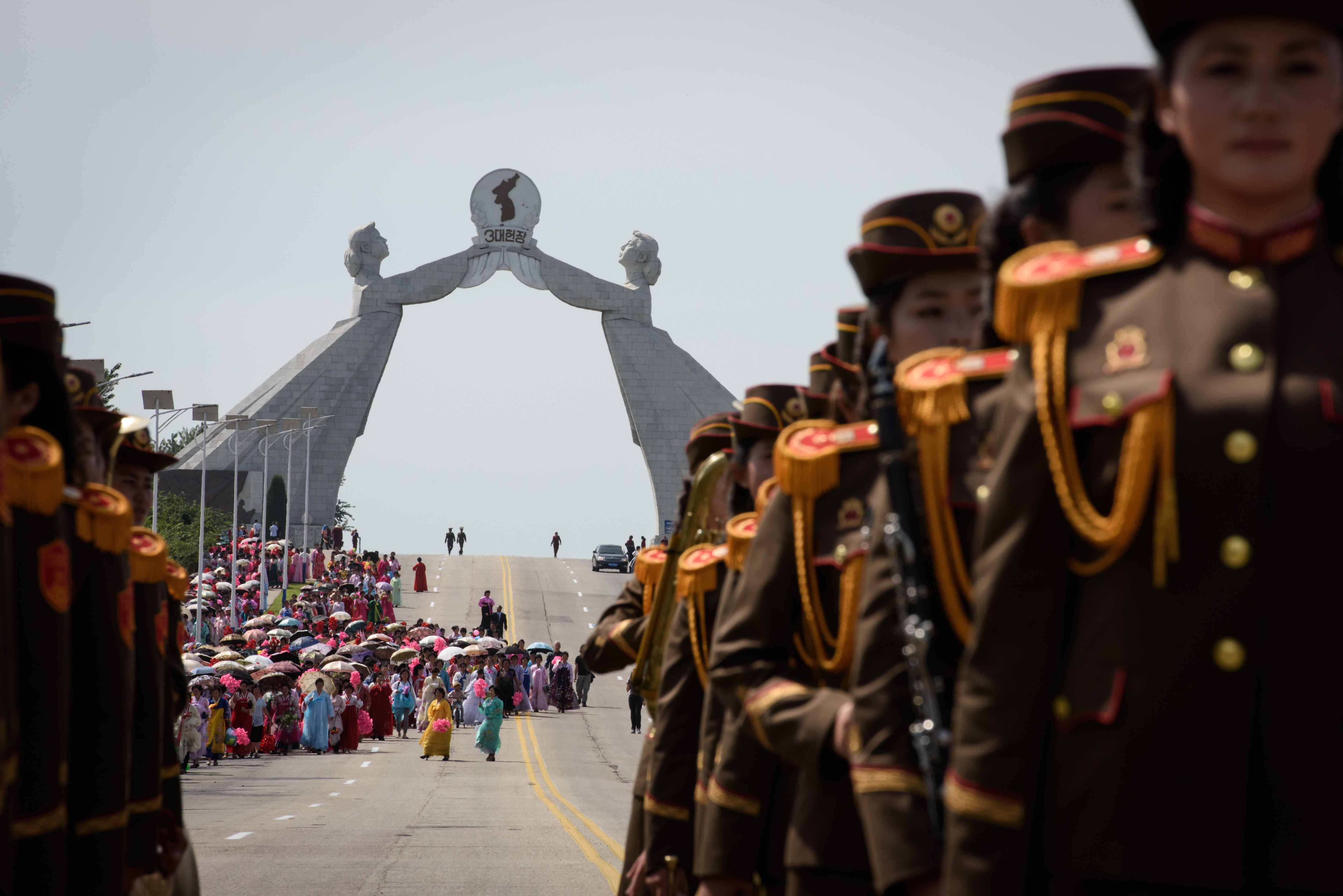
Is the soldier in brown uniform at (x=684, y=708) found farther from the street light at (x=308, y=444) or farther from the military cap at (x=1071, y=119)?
the street light at (x=308, y=444)

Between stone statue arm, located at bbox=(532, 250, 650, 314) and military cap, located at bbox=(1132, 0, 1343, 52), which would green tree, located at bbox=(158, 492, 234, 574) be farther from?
military cap, located at bbox=(1132, 0, 1343, 52)

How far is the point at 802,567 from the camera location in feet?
13.3

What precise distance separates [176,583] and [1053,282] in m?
4.87

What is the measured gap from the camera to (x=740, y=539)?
5246mm

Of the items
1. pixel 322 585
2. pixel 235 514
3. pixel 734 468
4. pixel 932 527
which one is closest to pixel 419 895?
pixel 734 468

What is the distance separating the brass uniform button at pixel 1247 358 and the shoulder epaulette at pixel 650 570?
5639mm

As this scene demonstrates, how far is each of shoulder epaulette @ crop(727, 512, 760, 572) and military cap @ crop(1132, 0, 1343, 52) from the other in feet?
8.68

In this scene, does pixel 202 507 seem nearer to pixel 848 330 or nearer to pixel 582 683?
pixel 582 683

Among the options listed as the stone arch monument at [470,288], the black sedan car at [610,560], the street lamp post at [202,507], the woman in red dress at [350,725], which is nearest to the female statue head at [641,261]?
the stone arch monument at [470,288]

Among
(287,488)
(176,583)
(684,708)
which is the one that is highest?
(287,488)

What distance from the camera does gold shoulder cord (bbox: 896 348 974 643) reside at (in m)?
3.15

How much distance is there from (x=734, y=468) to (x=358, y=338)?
6319cm

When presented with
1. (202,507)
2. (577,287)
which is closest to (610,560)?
(577,287)

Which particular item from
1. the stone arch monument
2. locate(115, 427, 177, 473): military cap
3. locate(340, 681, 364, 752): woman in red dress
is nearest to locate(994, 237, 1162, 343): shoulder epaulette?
locate(115, 427, 177, 473): military cap
